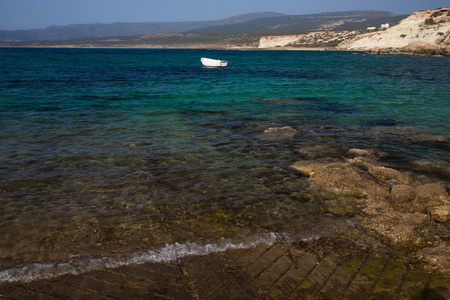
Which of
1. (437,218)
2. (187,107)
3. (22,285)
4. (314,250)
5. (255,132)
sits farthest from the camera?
(187,107)

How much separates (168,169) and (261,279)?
14.0 ft

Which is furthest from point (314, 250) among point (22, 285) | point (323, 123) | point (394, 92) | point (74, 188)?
point (394, 92)

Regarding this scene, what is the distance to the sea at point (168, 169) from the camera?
4.53 meters

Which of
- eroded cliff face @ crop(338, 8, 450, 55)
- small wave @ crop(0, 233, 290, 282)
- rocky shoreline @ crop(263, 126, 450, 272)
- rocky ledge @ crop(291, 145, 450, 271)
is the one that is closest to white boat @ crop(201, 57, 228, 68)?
rocky shoreline @ crop(263, 126, 450, 272)

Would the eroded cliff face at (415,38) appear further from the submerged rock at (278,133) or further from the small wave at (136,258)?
the small wave at (136,258)

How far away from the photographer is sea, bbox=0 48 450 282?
4527mm

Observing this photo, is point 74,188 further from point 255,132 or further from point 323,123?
point 323,123

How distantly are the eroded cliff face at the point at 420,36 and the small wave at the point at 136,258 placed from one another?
232 ft

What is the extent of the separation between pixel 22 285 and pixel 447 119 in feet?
50.8

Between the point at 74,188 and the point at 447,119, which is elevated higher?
the point at 74,188

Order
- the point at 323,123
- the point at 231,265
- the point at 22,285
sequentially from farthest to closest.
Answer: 1. the point at 323,123
2. the point at 231,265
3. the point at 22,285

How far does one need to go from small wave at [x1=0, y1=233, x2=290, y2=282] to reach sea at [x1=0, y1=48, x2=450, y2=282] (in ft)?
0.07

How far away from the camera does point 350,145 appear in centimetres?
920

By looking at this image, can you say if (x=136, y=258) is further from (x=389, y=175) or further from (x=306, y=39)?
(x=306, y=39)
